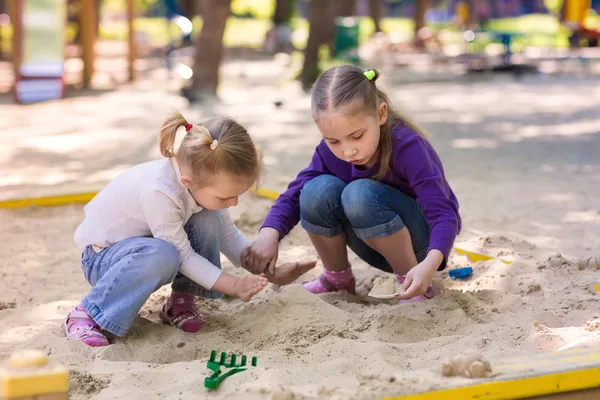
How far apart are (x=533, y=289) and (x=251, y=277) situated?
1025mm

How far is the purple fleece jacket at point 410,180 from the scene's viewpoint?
8.67ft

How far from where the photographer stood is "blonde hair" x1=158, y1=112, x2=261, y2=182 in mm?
2484

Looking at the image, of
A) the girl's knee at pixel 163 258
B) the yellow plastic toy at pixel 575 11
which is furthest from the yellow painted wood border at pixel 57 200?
the yellow plastic toy at pixel 575 11

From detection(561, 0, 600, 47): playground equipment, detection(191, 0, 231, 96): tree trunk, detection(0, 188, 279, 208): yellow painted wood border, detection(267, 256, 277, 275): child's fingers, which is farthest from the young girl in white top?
detection(561, 0, 600, 47): playground equipment

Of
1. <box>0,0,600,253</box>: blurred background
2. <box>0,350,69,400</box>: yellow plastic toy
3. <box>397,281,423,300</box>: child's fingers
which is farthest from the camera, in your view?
<box>0,0,600,253</box>: blurred background

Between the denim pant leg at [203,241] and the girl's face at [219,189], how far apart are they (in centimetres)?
15

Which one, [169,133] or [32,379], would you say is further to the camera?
[169,133]

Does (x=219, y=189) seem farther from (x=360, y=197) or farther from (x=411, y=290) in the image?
(x=411, y=290)

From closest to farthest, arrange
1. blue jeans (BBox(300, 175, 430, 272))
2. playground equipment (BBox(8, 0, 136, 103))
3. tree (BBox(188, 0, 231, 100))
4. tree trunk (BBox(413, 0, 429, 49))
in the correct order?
blue jeans (BBox(300, 175, 430, 272))
tree (BBox(188, 0, 231, 100))
playground equipment (BBox(8, 0, 136, 103))
tree trunk (BBox(413, 0, 429, 49))

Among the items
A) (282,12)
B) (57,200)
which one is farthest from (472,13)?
(57,200)

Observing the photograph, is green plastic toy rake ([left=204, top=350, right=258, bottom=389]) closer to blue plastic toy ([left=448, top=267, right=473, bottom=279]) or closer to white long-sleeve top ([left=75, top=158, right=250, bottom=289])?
white long-sleeve top ([left=75, top=158, right=250, bottom=289])

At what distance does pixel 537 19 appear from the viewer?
34000 mm

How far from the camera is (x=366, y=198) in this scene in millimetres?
2762

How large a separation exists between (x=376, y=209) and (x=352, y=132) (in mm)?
305
